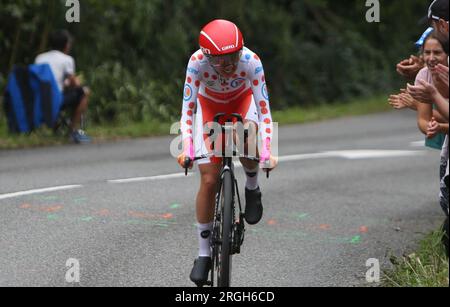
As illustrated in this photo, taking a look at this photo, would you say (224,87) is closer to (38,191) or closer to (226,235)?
(226,235)

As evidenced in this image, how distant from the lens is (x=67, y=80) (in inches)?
585

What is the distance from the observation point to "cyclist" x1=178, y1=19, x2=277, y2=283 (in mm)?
6152

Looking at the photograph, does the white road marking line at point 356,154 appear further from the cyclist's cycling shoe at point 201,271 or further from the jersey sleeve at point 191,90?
the cyclist's cycling shoe at point 201,271

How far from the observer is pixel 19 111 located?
1479 cm

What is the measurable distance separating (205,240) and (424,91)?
1838 mm

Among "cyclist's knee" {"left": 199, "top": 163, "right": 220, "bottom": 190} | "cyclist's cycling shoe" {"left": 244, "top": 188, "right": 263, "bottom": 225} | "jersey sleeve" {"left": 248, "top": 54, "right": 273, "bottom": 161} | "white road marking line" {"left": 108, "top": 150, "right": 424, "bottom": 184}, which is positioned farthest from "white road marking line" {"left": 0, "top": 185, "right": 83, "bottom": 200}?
"jersey sleeve" {"left": 248, "top": 54, "right": 273, "bottom": 161}

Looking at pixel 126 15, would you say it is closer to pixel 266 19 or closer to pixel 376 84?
pixel 266 19

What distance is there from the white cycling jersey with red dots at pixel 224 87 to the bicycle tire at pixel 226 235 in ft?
1.12

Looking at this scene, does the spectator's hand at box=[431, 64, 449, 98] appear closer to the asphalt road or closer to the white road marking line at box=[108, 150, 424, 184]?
Result: the asphalt road

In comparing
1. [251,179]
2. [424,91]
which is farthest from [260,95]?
[424,91]

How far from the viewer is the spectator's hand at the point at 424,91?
5.34 metres

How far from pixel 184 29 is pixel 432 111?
15.5 meters

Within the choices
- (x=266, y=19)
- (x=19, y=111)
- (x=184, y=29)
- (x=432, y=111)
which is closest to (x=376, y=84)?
(x=266, y=19)

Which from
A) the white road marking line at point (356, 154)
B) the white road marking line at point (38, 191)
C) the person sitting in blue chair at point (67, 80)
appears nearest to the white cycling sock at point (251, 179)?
the white road marking line at point (38, 191)
